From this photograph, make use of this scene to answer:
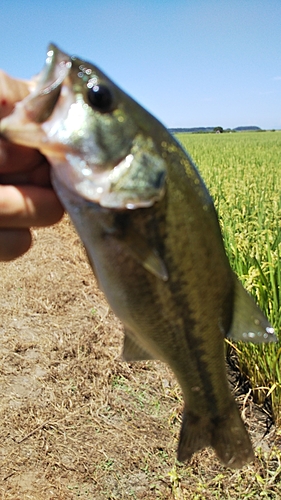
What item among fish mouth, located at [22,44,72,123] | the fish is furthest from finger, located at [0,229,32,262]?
fish mouth, located at [22,44,72,123]

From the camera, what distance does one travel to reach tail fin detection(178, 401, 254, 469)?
1.51 meters

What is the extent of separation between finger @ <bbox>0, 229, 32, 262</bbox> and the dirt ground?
2.21 m

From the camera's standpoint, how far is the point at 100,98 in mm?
1193

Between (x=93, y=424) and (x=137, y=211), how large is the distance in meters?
3.11

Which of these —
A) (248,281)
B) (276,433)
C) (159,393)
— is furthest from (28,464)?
(248,281)

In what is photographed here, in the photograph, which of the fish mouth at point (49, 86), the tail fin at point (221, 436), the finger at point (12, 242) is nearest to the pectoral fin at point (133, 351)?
the tail fin at point (221, 436)

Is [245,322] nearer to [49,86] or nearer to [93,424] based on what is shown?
[49,86]

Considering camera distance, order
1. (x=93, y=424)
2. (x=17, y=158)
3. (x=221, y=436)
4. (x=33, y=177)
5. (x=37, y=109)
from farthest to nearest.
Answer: (x=93, y=424) < (x=221, y=436) < (x=33, y=177) < (x=17, y=158) < (x=37, y=109)

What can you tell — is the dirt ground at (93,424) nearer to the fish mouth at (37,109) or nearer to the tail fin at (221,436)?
the tail fin at (221,436)

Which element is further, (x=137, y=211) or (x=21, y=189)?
(x=21, y=189)

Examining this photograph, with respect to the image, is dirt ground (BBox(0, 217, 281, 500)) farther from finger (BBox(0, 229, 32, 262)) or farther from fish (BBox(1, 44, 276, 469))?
finger (BBox(0, 229, 32, 262))

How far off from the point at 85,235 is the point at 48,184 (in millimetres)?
333

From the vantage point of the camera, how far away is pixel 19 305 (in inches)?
227

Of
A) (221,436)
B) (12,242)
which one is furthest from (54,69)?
(221,436)
